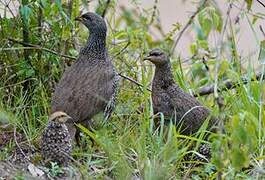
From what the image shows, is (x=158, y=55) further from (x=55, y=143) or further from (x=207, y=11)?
(x=55, y=143)

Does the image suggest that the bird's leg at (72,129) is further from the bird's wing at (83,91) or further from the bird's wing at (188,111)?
the bird's wing at (188,111)

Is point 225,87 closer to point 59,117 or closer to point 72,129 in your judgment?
point 72,129

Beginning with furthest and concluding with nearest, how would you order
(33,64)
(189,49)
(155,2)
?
(189,49), (155,2), (33,64)

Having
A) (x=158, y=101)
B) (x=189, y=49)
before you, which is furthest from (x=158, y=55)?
(x=189, y=49)

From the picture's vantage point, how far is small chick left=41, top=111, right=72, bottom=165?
17.6 ft

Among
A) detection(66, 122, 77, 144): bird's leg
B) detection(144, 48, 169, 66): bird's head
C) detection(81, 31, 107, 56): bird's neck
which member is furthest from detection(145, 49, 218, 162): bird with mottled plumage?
detection(66, 122, 77, 144): bird's leg

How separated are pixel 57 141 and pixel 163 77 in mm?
1166

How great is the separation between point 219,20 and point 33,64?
154 cm

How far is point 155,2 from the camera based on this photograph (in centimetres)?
724

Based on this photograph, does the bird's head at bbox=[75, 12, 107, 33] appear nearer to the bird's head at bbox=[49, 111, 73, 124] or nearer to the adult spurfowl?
the adult spurfowl

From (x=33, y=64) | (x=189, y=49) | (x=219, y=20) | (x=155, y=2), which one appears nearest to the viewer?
(x=219, y=20)

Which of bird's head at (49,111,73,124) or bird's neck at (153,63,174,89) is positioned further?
bird's neck at (153,63,174,89)

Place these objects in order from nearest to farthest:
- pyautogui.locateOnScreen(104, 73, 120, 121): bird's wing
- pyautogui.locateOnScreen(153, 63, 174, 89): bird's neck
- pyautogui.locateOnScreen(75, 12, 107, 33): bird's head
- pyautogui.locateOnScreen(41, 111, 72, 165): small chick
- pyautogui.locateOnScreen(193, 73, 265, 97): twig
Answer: pyautogui.locateOnScreen(41, 111, 72, 165): small chick, pyautogui.locateOnScreen(104, 73, 120, 121): bird's wing, pyautogui.locateOnScreen(153, 63, 174, 89): bird's neck, pyautogui.locateOnScreen(193, 73, 265, 97): twig, pyautogui.locateOnScreen(75, 12, 107, 33): bird's head

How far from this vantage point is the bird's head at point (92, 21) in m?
6.49
